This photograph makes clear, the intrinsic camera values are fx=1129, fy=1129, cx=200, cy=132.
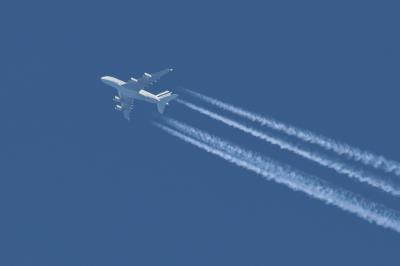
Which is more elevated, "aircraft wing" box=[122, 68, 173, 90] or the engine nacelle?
"aircraft wing" box=[122, 68, 173, 90]

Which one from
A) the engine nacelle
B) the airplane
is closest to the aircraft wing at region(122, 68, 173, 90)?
the airplane

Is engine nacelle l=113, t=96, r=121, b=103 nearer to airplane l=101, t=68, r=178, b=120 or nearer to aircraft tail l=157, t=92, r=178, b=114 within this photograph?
airplane l=101, t=68, r=178, b=120

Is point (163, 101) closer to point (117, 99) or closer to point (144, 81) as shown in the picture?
point (144, 81)

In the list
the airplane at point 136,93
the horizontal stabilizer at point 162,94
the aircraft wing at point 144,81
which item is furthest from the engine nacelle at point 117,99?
the horizontal stabilizer at point 162,94

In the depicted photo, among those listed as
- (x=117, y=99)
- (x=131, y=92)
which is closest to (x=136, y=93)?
(x=131, y=92)

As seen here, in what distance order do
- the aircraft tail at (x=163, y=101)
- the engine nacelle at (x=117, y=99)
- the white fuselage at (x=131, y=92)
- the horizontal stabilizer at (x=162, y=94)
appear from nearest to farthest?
1. the aircraft tail at (x=163, y=101)
2. the horizontal stabilizer at (x=162, y=94)
3. the white fuselage at (x=131, y=92)
4. the engine nacelle at (x=117, y=99)

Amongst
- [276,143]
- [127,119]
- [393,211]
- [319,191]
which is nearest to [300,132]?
[276,143]

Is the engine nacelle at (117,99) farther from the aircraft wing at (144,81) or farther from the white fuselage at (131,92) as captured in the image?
the aircraft wing at (144,81)

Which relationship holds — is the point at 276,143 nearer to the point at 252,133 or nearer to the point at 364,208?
the point at 252,133

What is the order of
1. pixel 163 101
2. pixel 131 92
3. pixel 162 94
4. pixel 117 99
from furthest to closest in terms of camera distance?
pixel 117 99 → pixel 131 92 → pixel 162 94 → pixel 163 101
